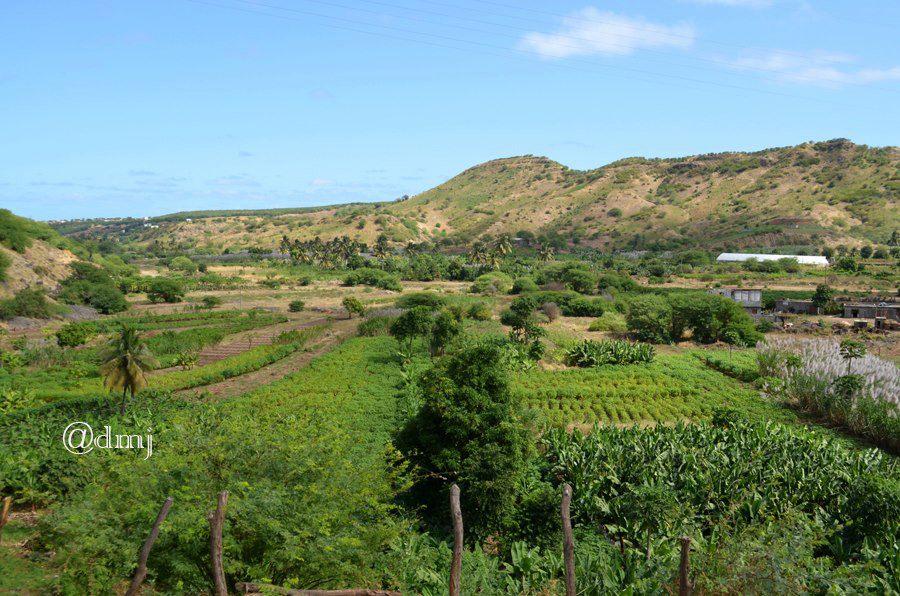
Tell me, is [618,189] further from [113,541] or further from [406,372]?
[113,541]

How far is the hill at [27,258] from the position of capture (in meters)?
56.6

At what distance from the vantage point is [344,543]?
10.0m

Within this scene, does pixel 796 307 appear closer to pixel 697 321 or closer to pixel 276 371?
pixel 697 321

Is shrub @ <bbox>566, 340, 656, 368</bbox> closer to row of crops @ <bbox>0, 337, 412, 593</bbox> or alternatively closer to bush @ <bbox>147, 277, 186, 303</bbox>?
row of crops @ <bbox>0, 337, 412, 593</bbox>

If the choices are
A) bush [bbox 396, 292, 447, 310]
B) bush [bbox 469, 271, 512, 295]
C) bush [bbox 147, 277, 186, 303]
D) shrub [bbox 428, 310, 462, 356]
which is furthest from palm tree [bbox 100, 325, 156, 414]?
bush [bbox 469, 271, 512, 295]

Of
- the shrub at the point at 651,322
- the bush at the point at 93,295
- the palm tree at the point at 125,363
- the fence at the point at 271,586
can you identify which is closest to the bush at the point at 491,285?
the shrub at the point at 651,322

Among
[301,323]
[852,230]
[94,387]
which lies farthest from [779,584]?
[852,230]

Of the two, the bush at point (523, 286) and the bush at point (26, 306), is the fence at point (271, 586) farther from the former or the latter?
the bush at point (523, 286)

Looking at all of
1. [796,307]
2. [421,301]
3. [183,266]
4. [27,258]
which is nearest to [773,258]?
[796,307]

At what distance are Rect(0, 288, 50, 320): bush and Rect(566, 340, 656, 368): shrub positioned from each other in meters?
45.0

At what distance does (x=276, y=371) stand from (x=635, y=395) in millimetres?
18870

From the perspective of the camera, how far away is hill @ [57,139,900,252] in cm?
11500

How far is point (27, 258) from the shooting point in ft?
209

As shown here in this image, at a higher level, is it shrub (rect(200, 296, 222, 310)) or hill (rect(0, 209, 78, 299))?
hill (rect(0, 209, 78, 299))
